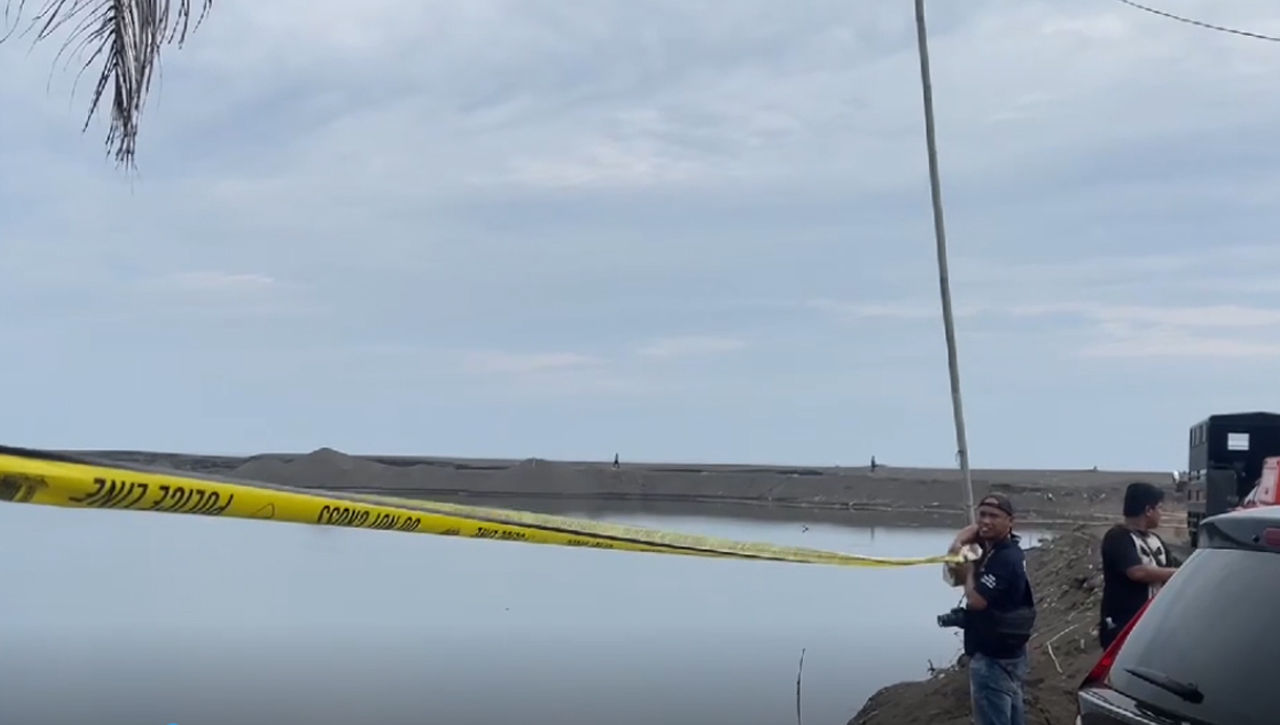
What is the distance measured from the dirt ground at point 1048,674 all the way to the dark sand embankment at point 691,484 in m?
29.0

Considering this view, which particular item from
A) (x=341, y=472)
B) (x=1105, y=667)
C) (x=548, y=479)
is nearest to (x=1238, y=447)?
(x=1105, y=667)

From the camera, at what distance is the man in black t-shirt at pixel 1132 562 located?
7.84 meters

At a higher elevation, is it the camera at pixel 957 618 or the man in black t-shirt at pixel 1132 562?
the man in black t-shirt at pixel 1132 562

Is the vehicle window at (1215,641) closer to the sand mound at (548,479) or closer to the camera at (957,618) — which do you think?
the camera at (957,618)

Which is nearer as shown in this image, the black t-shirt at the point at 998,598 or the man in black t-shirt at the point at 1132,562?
the black t-shirt at the point at 998,598

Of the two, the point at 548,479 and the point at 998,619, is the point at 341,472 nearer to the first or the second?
the point at 548,479

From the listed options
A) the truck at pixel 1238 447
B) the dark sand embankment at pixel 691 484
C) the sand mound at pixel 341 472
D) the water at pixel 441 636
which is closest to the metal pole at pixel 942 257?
the water at pixel 441 636

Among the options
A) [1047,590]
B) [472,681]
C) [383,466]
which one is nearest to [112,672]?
[472,681]

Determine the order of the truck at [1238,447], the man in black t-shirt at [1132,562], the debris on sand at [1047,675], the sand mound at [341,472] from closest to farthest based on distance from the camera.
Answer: the man in black t-shirt at [1132,562] < the debris on sand at [1047,675] < the truck at [1238,447] < the sand mound at [341,472]

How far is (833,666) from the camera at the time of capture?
1530 cm

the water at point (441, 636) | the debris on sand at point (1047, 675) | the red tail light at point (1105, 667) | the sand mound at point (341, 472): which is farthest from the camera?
the sand mound at point (341, 472)

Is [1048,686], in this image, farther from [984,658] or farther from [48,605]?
[48,605]

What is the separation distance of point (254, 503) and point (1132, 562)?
5.13 m

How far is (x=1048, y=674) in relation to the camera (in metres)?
11.1
